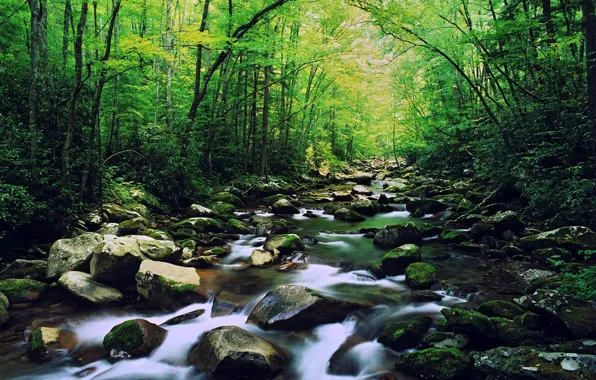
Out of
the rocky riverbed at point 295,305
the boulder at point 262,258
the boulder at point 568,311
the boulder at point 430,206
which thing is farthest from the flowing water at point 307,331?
the boulder at point 430,206

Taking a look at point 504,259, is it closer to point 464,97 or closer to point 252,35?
point 252,35

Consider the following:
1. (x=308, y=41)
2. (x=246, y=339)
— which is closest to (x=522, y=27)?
(x=246, y=339)

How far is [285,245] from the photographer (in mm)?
9016

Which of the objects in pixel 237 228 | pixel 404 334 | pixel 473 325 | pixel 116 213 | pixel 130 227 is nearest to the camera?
pixel 473 325

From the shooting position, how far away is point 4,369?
445 cm

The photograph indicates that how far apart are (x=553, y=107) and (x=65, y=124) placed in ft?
40.9

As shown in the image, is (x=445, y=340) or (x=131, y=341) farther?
(x=131, y=341)

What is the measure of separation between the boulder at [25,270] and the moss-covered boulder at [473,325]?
7.24 metres

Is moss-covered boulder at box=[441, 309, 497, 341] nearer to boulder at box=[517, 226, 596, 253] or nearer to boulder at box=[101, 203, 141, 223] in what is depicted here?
boulder at box=[517, 226, 596, 253]

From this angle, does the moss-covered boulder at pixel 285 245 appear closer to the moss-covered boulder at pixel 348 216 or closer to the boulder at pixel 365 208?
the moss-covered boulder at pixel 348 216

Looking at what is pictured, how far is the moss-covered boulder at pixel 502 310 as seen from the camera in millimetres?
4992

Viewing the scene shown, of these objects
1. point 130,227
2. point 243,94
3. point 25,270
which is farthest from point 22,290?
point 243,94

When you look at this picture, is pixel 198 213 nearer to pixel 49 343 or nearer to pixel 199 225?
pixel 199 225

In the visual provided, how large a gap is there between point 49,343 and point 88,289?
1.38m
